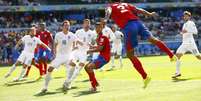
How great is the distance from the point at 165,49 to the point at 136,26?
965 mm

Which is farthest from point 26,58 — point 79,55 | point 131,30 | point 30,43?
point 131,30

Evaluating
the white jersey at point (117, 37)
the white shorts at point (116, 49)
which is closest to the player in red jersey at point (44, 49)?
the white jersey at point (117, 37)

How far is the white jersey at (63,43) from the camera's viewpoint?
720 inches

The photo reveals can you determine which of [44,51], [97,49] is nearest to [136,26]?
[97,49]

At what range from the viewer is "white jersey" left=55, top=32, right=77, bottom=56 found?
60.0 feet

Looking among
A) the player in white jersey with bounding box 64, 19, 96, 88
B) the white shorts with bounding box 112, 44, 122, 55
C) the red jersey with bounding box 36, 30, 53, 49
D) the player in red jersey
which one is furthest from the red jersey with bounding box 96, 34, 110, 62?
the white shorts with bounding box 112, 44, 122, 55

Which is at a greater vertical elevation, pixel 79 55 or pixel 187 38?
pixel 187 38

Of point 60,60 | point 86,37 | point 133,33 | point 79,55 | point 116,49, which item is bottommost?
point 116,49

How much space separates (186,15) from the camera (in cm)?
2022

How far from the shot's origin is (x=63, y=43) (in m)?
18.4

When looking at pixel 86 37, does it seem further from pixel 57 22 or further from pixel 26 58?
pixel 57 22

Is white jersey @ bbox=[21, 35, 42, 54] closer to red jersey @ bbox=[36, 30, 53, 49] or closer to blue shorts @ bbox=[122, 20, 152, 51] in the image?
red jersey @ bbox=[36, 30, 53, 49]

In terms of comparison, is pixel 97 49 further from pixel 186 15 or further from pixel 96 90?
pixel 186 15

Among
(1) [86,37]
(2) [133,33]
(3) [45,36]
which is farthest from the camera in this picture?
(3) [45,36]
